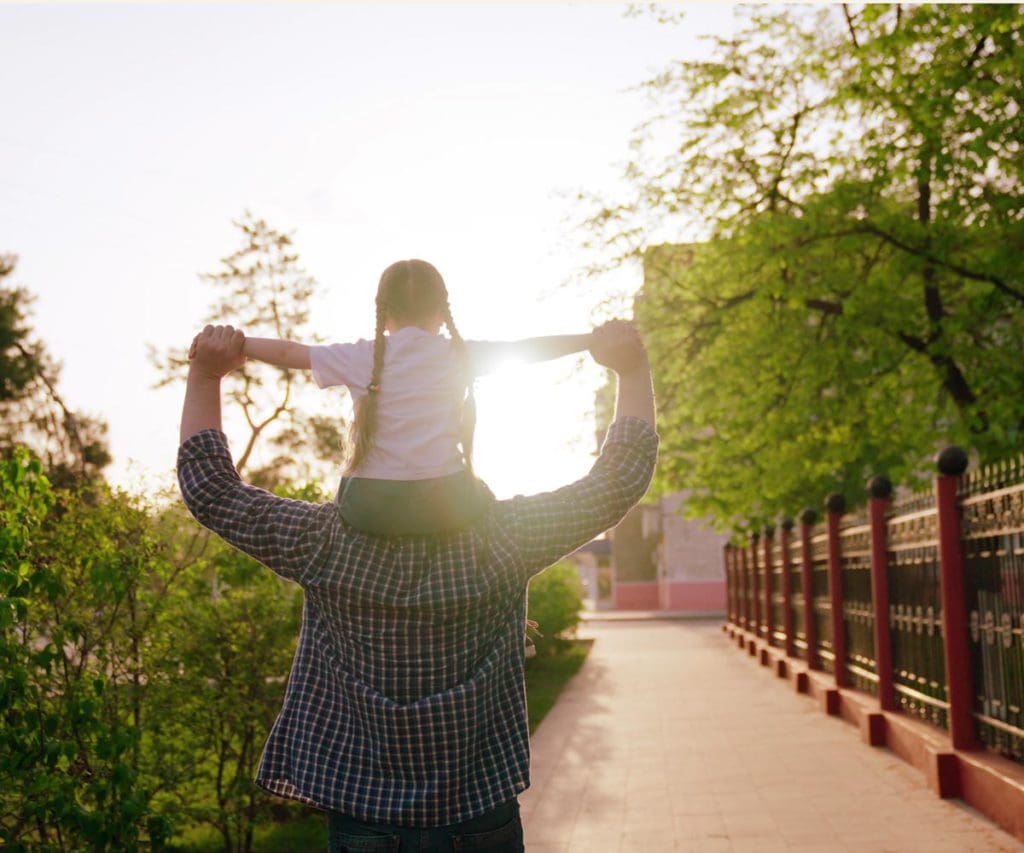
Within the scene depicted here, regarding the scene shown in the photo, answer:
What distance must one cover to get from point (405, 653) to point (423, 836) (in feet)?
0.96

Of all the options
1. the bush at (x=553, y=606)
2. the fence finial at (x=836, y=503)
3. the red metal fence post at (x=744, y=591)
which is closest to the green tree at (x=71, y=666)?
the fence finial at (x=836, y=503)

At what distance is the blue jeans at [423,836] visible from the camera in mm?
1956

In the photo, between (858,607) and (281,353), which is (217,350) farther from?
(858,607)

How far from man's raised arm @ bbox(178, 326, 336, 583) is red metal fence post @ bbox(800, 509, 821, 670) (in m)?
14.3

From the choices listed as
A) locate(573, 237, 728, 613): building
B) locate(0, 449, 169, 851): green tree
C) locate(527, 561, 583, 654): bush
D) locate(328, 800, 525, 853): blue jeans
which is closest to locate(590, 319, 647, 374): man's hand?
locate(328, 800, 525, 853): blue jeans

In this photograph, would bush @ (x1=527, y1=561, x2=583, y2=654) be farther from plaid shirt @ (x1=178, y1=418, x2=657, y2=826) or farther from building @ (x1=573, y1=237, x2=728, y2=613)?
plaid shirt @ (x1=178, y1=418, x2=657, y2=826)

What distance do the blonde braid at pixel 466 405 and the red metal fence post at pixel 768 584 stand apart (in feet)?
64.9

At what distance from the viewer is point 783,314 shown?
17.2 metres

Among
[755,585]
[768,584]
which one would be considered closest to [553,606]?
[755,585]

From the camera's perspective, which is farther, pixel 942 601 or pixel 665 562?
pixel 665 562

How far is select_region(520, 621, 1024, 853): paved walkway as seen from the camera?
22.5 feet

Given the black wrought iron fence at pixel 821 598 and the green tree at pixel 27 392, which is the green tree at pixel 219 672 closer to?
the black wrought iron fence at pixel 821 598

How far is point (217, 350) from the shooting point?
2160 mm

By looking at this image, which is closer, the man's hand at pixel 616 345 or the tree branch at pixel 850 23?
the man's hand at pixel 616 345
